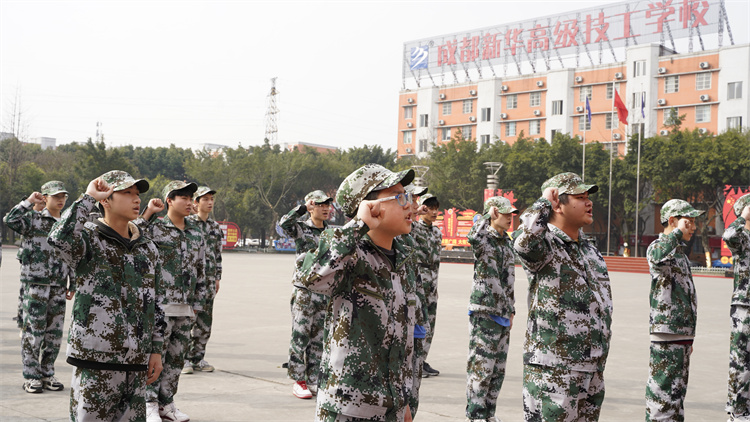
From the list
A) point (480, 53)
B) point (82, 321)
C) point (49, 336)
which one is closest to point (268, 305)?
point (49, 336)

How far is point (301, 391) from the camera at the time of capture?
6.31 metres

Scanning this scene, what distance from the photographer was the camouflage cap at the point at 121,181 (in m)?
3.70

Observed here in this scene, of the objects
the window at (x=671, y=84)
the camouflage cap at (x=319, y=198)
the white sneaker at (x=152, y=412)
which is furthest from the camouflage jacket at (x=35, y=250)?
the window at (x=671, y=84)

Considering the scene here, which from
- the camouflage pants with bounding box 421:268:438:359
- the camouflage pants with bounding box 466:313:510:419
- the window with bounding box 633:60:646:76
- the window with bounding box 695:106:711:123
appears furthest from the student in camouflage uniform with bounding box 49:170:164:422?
the window with bounding box 633:60:646:76

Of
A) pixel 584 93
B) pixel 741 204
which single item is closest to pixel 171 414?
pixel 741 204

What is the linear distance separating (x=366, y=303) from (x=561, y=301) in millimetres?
1618

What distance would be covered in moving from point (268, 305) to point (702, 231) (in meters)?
33.0

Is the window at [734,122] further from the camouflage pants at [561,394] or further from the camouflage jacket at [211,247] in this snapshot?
the camouflage pants at [561,394]

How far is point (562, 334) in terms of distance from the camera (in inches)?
153

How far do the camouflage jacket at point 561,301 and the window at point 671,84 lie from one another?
51.6 meters

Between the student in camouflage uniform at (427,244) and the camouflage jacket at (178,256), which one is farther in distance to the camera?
the student in camouflage uniform at (427,244)

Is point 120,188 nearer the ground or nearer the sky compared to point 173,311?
nearer the sky

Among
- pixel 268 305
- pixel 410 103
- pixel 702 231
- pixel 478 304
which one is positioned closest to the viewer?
pixel 478 304

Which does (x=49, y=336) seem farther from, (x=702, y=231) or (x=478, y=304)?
(x=702, y=231)
